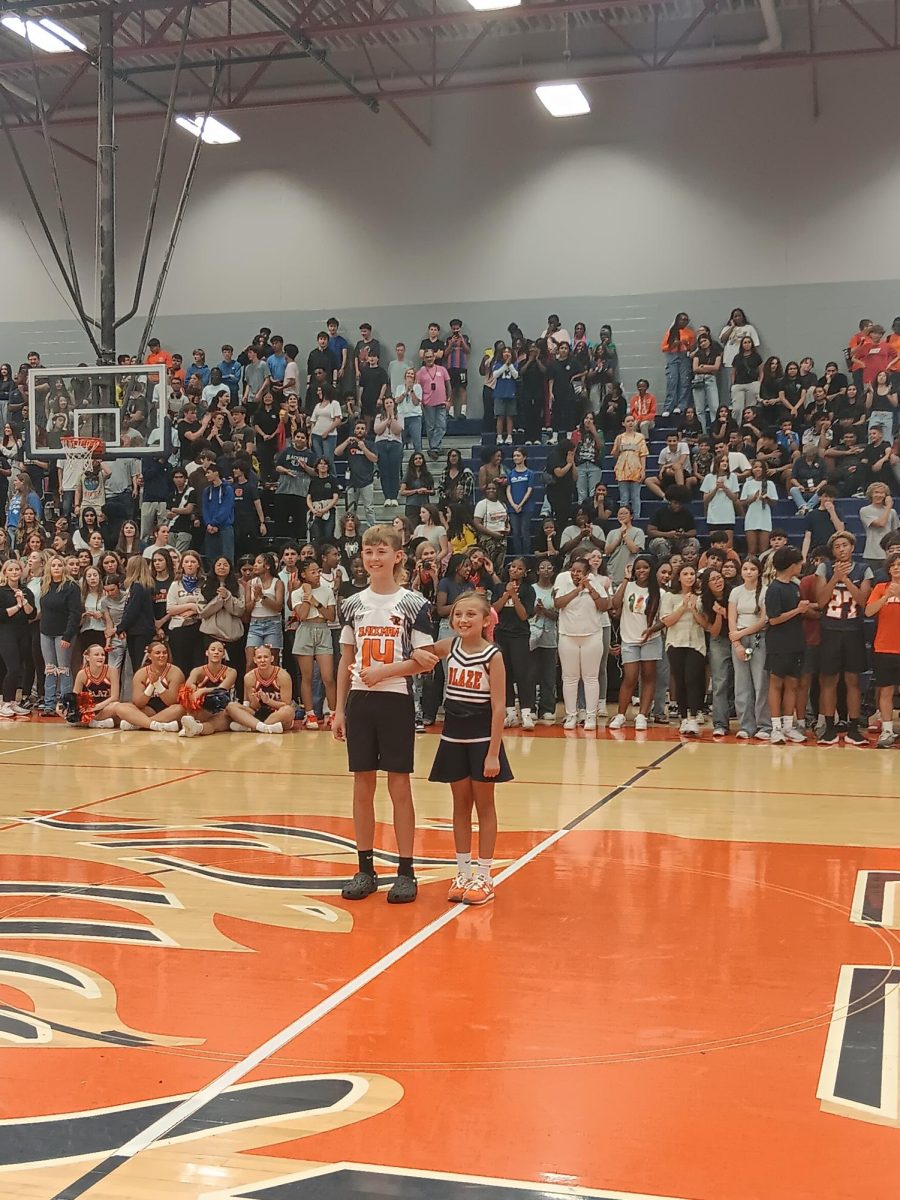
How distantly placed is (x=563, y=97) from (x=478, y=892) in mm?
15786

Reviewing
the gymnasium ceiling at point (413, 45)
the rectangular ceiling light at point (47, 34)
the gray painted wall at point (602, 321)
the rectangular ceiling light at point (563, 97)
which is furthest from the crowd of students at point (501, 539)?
the rectangular ceiling light at point (47, 34)

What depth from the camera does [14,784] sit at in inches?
358

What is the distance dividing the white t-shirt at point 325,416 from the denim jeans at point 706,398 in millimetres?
5560

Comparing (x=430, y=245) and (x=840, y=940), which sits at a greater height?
(x=430, y=245)

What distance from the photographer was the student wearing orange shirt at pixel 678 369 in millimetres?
19578

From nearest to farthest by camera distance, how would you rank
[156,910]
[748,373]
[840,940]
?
1. [840,940]
2. [156,910]
3. [748,373]

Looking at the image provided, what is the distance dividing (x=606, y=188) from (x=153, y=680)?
13.1 metres

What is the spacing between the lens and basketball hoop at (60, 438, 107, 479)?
49.9 ft

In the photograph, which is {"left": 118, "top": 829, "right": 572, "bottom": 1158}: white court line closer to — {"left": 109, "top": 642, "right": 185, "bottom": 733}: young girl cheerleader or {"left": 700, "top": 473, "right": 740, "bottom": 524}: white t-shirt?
{"left": 109, "top": 642, "right": 185, "bottom": 733}: young girl cheerleader

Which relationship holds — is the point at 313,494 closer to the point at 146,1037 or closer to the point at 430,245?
the point at 430,245

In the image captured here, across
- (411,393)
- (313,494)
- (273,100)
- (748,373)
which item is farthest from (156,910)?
(273,100)

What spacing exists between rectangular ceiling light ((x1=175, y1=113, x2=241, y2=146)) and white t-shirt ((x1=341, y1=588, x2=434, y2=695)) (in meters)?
17.0

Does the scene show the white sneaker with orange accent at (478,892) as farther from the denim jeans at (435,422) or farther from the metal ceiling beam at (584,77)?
the metal ceiling beam at (584,77)

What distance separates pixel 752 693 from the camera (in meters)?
12.2
